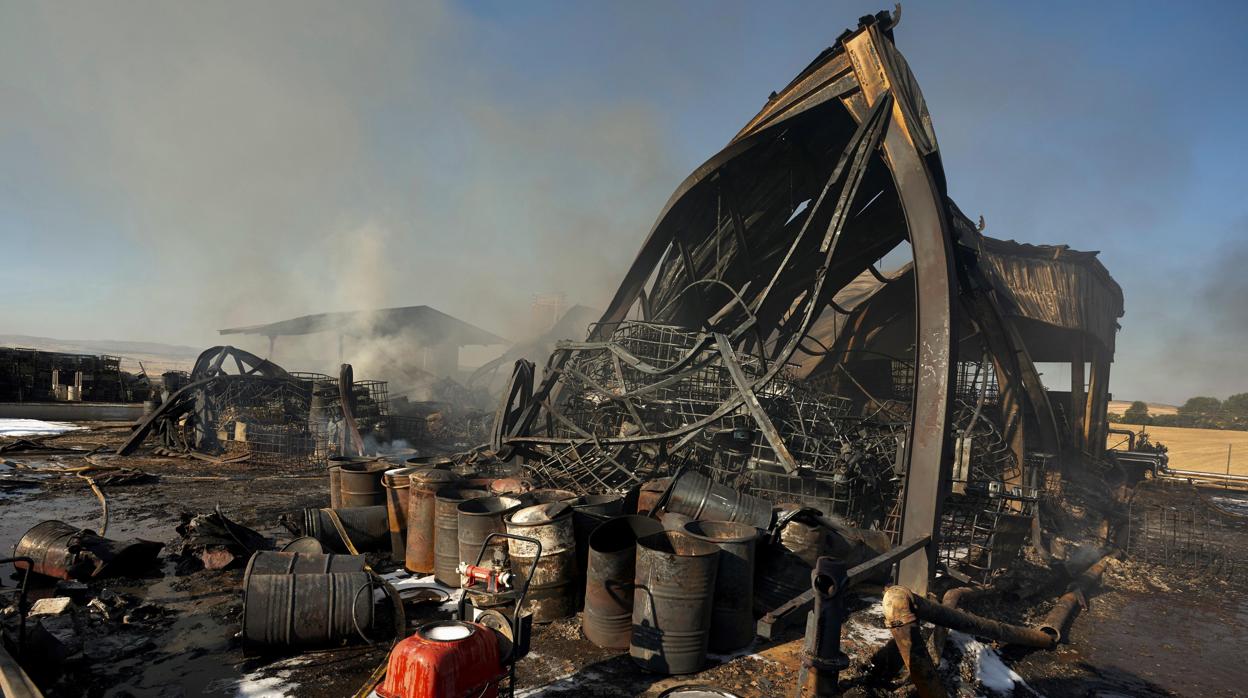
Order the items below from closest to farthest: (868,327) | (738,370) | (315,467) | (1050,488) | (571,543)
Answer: (571,543)
(738,370)
(1050,488)
(315,467)
(868,327)

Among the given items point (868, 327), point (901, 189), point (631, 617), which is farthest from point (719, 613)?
point (868, 327)

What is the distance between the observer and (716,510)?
22.3 feet

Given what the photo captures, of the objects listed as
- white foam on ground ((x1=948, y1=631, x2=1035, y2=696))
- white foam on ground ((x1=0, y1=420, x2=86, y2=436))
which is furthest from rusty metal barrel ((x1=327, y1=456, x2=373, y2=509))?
white foam on ground ((x1=0, y1=420, x2=86, y2=436))

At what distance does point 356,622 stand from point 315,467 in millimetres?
11268

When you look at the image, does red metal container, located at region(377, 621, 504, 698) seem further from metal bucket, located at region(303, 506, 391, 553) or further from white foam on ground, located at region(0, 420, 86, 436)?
white foam on ground, located at region(0, 420, 86, 436)

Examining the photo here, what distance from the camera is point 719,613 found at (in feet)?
17.5

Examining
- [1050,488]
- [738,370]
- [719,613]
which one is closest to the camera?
[719,613]

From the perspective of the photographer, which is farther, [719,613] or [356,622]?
[719,613]

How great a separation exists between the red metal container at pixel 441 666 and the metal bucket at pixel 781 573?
330 cm

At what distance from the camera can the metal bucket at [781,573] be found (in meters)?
6.05

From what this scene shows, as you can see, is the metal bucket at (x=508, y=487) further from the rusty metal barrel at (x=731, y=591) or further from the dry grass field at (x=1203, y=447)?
the dry grass field at (x=1203, y=447)

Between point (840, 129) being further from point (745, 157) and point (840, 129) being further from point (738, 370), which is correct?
point (738, 370)

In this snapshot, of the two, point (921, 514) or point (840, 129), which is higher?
point (840, 129)

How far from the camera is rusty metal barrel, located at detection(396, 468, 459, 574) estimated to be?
23.2 ft
